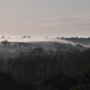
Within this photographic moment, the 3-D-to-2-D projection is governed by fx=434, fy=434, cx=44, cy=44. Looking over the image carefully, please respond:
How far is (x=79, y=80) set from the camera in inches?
2938

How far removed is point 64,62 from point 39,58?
765cm

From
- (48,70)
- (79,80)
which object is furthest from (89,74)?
(48,70)

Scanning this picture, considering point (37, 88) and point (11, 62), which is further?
point (11, 62)

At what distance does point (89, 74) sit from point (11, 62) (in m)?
45.3

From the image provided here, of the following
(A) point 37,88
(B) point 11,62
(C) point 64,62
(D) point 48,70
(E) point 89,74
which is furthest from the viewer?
(C) point 64,62

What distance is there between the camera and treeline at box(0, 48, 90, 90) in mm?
71500

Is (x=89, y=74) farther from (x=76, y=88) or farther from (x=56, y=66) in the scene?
(x=56, y=66)

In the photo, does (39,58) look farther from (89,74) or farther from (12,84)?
(12,84)

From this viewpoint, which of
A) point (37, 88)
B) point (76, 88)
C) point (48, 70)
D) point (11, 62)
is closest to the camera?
point (76, 88)

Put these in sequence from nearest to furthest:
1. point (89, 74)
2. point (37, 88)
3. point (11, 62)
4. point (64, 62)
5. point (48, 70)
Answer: point (37, 88), point (89, 74), point (48, 70), point (11, 62), point (64, 62)

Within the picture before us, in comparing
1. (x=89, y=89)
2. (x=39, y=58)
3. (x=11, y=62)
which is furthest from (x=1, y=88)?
(x=39, y=58)

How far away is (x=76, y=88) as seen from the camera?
64.9 meters

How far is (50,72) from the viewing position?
362ft

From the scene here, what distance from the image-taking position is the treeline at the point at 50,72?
7150cm
